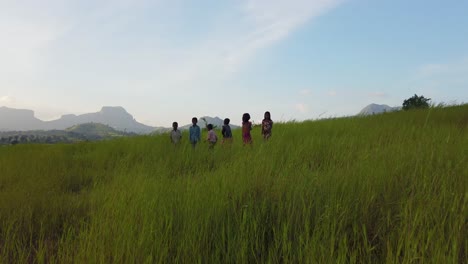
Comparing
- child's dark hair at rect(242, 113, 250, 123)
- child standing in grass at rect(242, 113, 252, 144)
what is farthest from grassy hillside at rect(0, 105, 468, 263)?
child's dark hair at rect(242, 113, 250, 123)

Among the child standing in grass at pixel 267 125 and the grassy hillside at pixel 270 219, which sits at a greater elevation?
the child standing in grass at pixel 267 125

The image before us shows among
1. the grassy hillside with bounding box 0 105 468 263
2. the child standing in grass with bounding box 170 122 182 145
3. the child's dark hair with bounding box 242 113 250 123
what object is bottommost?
the grassy hillside with bounding box 0 105 468 263

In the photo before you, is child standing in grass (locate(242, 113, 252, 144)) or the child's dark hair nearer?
child standing in grass (locate(242, 113, 252, 144))

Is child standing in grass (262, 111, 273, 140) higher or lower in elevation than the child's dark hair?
lower

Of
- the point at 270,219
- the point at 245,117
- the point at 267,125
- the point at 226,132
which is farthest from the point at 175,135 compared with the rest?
the point at 270,219

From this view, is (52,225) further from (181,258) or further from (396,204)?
(396,204)

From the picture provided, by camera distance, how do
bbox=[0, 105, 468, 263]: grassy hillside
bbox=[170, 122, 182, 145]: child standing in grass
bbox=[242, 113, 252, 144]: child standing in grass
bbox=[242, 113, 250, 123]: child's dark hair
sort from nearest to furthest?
bbox=[0, 105, 468, 263]: grassy hillside
bbox=[242, 113, 252, 144]: child standing in grass
bbox=[242, 113, 250, 123]: child's dark hair
bbox=[170, 122, 182, 145]: child standing in grass

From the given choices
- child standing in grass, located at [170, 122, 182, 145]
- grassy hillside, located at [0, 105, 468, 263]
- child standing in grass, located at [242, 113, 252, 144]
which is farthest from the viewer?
child standing in grass, located at [170, 122, 182, 145]

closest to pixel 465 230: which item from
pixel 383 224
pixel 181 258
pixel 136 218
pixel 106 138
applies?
pixel 383 224

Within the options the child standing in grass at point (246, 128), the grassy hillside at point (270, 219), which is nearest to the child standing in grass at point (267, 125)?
the child standing in grass at point (246, 128)

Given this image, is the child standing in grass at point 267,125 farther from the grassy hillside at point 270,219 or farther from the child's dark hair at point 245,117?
the grassy hillside at point 270,219

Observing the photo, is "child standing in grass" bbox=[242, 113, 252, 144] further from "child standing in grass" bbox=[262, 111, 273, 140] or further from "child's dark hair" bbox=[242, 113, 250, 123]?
"child standing in grass" bbox=[262, 111, 273, 140]

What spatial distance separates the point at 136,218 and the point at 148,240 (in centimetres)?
45

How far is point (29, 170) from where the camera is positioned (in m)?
6.61
